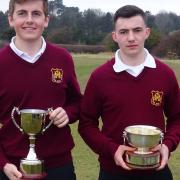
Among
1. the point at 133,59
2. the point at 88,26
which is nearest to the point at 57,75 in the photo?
the point at 133,59

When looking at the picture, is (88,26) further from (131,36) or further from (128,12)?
(131,36)

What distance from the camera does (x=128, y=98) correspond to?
11.8ft

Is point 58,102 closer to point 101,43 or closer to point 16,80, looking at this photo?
point 16,80

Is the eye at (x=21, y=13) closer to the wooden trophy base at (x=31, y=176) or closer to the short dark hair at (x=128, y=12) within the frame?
the short dark hair at (x=128, y=12)

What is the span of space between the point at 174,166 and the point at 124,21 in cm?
403

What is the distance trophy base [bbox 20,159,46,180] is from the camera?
337cm

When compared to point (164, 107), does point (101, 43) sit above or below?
below

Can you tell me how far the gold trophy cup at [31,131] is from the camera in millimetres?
3354

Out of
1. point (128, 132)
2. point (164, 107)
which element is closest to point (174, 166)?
point (164, 107)

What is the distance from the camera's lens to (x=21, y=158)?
3562 mm

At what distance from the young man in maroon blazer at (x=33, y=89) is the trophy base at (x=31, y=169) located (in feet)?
0.23

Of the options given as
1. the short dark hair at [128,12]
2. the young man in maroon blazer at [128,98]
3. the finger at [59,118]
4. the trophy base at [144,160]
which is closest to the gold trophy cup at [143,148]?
the trophy base at [144,160]

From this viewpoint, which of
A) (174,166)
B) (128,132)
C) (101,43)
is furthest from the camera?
(101,43)

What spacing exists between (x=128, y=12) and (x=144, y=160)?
1.09m
